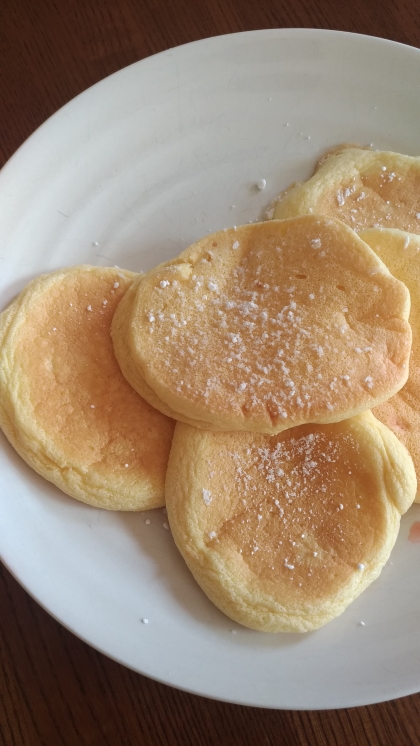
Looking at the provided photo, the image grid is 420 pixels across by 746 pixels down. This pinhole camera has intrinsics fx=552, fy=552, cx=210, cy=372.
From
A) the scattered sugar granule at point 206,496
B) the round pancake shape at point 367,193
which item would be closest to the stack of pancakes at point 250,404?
the scattered sugar granule at point 206,496

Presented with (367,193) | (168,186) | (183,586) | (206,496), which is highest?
(168,186)

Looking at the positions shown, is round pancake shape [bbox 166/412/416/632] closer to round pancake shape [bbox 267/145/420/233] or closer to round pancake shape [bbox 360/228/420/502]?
round pancake shape [bbox 360/228/420/502]

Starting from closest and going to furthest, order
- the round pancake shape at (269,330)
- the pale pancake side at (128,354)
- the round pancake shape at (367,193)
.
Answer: the round pancake shape at (269,330), the pale pancake side at (128,354), the round pancake shape at (367,193)

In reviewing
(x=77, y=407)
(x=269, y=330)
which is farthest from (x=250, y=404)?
(x=77, y=407)

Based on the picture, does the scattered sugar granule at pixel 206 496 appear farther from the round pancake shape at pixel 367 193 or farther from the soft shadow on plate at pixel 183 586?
the round pancake shape at pixel 367 193

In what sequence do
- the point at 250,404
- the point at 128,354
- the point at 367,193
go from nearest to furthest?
the point at 250,404 < the point at 128,354 < the point at 367,193

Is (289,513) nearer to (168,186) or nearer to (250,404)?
(250,404)
